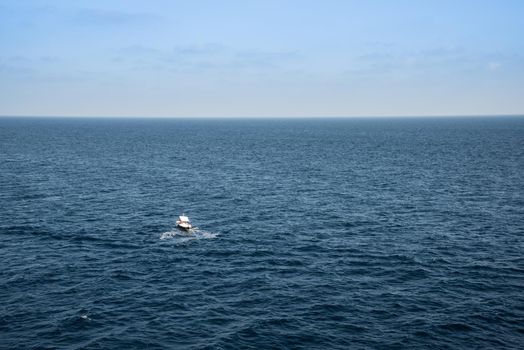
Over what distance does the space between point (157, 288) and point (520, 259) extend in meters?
49.7

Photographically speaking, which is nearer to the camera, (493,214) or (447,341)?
(447,341)

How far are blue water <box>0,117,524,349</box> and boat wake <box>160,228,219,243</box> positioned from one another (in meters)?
0.34

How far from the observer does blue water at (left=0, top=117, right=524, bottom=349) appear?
48406 mm

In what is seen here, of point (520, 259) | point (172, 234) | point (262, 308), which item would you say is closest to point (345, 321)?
point (262, 308)

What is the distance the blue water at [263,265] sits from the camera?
4841 cm

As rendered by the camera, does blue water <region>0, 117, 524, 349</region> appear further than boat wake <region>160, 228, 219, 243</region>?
No

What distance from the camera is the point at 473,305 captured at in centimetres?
5416

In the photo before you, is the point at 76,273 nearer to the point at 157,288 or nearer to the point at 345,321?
the point at 157,288

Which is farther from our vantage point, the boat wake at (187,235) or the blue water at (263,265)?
the boat wake at (187,235)

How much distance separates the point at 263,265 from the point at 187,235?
18.7 metres

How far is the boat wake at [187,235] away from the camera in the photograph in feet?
260

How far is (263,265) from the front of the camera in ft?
221

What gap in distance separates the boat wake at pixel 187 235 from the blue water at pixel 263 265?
13.3 inches

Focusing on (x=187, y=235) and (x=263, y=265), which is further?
(x=187, y=235)
